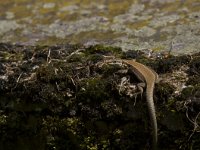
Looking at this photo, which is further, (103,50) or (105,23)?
(105,23)

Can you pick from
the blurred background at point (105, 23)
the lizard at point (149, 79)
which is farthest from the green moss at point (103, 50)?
the blurred background at point (105, 23)

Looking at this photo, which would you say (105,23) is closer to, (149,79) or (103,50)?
(103,50)

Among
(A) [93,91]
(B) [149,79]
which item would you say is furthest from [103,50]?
(B) [149,79]

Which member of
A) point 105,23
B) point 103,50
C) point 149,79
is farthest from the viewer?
point 105,23

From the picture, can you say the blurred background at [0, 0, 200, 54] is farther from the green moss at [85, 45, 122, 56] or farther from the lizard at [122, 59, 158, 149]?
the lizard at [122, 59, 158, 149]

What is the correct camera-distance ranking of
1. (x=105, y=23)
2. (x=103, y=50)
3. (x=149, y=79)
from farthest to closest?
(x=105, y=23), (x=103, y=50), (x=149, y=79)

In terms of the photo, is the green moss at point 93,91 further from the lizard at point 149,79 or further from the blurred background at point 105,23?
the blurred background at point 105,23
